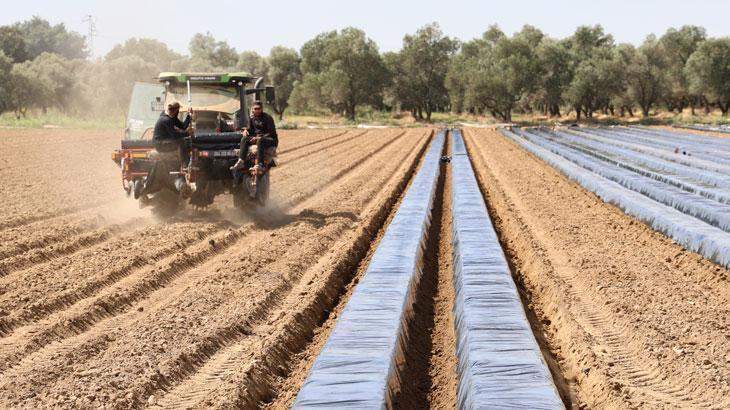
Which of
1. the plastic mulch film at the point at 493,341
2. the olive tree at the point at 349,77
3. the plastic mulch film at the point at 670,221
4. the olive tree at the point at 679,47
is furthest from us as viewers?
the olive tree at the point at 679,47

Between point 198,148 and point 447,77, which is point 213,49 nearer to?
point 447,77

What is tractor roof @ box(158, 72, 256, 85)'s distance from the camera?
39.2ft

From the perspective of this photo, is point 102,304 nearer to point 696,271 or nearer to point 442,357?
point 442,357

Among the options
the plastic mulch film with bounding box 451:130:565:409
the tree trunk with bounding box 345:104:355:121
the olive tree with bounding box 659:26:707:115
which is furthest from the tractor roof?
the olive tree with bounding box 659:26:707:115

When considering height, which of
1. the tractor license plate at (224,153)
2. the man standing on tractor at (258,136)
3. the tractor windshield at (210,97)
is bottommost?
the tractor license plate at (224,153)

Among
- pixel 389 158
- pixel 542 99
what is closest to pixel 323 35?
pixel 542 99

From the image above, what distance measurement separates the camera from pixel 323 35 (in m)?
79.9

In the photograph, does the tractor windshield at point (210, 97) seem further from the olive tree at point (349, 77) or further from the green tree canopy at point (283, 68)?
the green tree canopy at point (283, 68)

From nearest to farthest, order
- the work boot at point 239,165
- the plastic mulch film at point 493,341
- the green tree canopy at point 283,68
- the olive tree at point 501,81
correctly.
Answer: the plastic mulch film at point 493,341 → the work boot at point 239,165 → the olive tree at point 501,81 → the green tree canopy at point 283,68

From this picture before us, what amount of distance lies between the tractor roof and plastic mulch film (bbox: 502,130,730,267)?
277 inches

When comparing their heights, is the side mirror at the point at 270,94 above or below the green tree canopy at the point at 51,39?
below

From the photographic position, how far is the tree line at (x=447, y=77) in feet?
208

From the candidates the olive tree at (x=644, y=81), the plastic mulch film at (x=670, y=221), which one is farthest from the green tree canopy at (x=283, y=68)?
the plastic mulch film at (x=670, y=221)

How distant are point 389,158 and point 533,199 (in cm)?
1033
